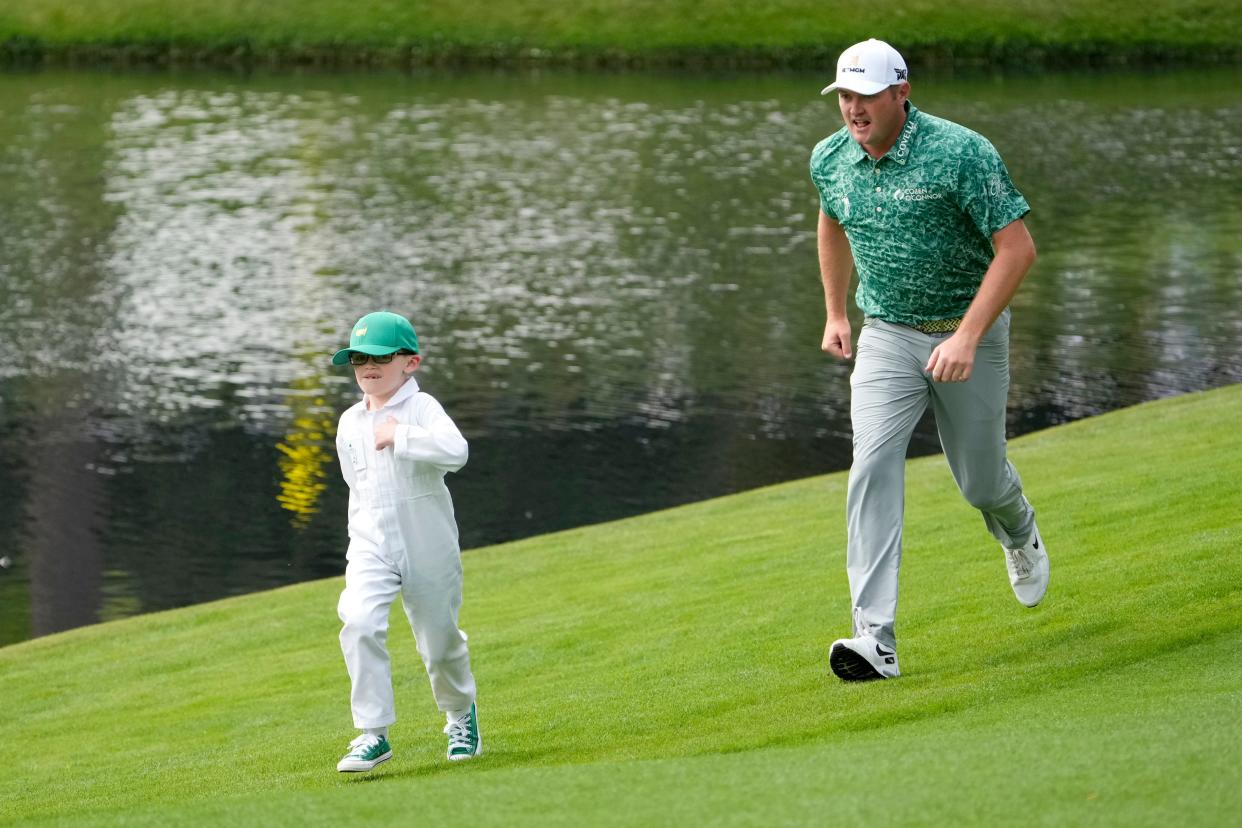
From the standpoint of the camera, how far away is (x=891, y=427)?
25.5ft

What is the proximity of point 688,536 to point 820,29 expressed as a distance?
2479 inches

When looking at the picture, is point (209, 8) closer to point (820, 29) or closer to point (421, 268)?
point (820, 29)

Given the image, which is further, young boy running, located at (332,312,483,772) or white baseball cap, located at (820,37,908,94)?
white baseball cap, located at (820,37,908,94)

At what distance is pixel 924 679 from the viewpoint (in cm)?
798

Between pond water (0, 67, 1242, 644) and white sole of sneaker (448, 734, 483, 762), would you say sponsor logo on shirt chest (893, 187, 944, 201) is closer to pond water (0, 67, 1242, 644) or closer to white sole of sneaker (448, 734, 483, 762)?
white sole of sneaker (448, 734, 483, 762)

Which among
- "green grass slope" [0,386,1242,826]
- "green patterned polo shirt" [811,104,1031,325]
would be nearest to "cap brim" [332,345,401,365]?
"green grass slope" [0,386,1242,826]

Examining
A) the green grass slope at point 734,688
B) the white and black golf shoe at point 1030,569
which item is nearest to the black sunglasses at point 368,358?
the green grass slope at point 734,688

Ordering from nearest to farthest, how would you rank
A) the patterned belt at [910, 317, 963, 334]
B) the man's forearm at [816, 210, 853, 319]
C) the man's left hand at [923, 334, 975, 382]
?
1. the man's left hand at [923, 334, 975, 382]
2. the patterned belt at [910, 317, 963, 334]
3. the man's forearm at [816, 210, 853, 319]

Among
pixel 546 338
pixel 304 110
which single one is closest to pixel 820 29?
pixel 304 110

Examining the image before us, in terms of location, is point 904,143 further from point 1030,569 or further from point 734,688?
point 734,688

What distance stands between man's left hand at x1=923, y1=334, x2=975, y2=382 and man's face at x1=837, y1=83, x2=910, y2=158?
936 mm

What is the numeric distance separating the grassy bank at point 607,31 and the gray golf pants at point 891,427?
67.1m

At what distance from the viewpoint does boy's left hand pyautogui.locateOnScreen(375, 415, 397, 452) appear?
6.95 meters

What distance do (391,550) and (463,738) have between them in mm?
1119
